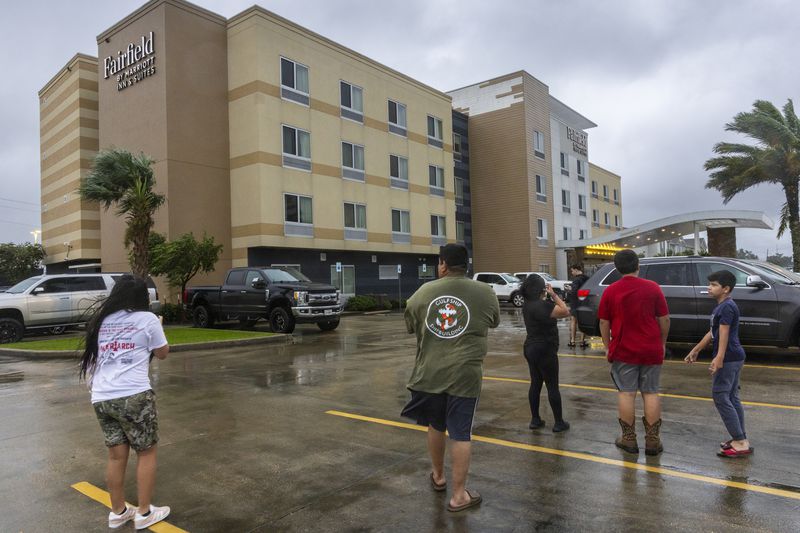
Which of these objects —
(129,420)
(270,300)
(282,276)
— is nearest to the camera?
(129,420)

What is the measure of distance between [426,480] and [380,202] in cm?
2694

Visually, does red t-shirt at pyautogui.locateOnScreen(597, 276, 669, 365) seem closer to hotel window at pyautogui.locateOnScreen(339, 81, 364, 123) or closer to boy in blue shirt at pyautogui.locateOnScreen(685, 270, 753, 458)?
boy in blue shirt at pyautogui.locateOnScreen(685, 270, 753, 458)

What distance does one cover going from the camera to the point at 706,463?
15.0 feet

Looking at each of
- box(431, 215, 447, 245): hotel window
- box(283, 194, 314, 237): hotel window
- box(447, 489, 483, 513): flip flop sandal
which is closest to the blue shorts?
box(447, 489, 483, 513): flip flop sandal

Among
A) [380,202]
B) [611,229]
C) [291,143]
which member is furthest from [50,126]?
[611,229]

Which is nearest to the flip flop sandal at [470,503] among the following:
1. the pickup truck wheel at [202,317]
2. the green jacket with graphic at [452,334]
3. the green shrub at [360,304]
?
the green jacket with graphic at [452,334]

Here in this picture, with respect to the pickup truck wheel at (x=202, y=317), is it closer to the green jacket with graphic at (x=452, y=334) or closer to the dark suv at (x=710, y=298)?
the dark suv at (x=710, y=298)

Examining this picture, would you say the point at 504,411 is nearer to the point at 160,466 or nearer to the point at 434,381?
the point at 434,381

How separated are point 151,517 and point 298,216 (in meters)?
22.9

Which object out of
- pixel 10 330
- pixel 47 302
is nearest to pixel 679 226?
pixel 47 302

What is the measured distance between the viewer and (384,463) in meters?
4.78

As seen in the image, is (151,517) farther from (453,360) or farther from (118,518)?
(453,360)

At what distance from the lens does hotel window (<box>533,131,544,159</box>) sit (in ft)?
132

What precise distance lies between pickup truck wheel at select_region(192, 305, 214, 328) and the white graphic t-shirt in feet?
50.7
